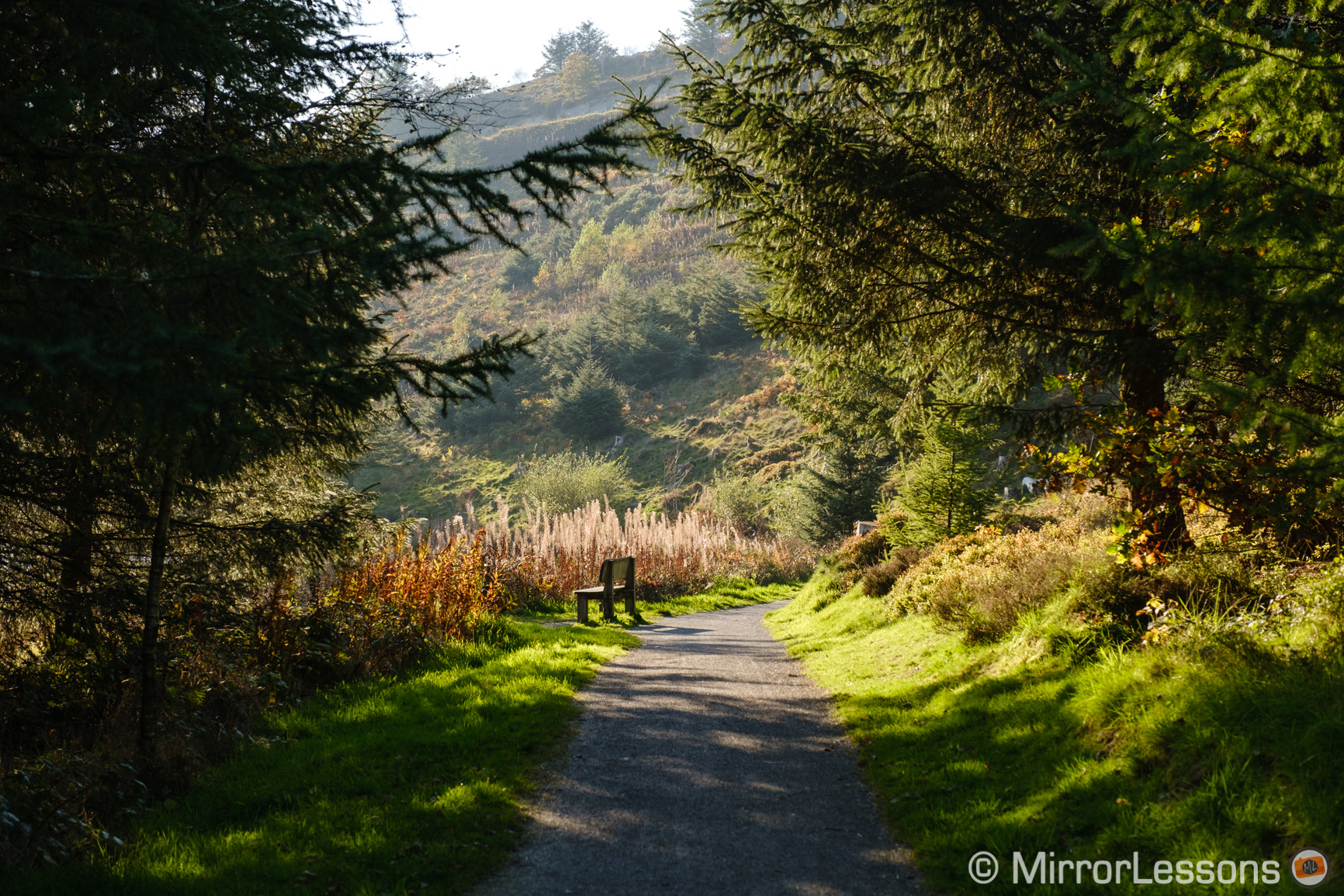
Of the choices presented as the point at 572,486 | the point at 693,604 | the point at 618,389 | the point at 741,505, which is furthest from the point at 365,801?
the point at 618,389

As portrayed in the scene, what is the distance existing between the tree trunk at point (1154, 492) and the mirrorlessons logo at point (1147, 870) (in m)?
2.68

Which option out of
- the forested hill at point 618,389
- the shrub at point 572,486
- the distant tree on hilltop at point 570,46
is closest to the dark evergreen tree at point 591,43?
the distant tree on hilltop at point 570,46

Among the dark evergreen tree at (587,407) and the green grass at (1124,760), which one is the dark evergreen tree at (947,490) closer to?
the green grass at (1124,760)

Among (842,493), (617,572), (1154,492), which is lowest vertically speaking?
(842,493)

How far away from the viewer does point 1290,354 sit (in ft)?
13.3

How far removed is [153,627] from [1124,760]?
5876 mm

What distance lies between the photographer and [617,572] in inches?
513

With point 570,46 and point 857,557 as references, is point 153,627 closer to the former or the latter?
point 857,557

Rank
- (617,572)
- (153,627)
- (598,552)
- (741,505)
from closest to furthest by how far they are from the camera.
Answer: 1. (153,627)
2. (617,572)
3. (598,552)
4. (741,505)

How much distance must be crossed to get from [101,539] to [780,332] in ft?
19.8

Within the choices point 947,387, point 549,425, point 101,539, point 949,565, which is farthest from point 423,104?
point 549,425

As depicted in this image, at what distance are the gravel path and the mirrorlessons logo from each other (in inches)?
17.8

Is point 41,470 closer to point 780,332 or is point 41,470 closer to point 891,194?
point 780,332

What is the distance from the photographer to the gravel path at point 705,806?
11.9 ft
